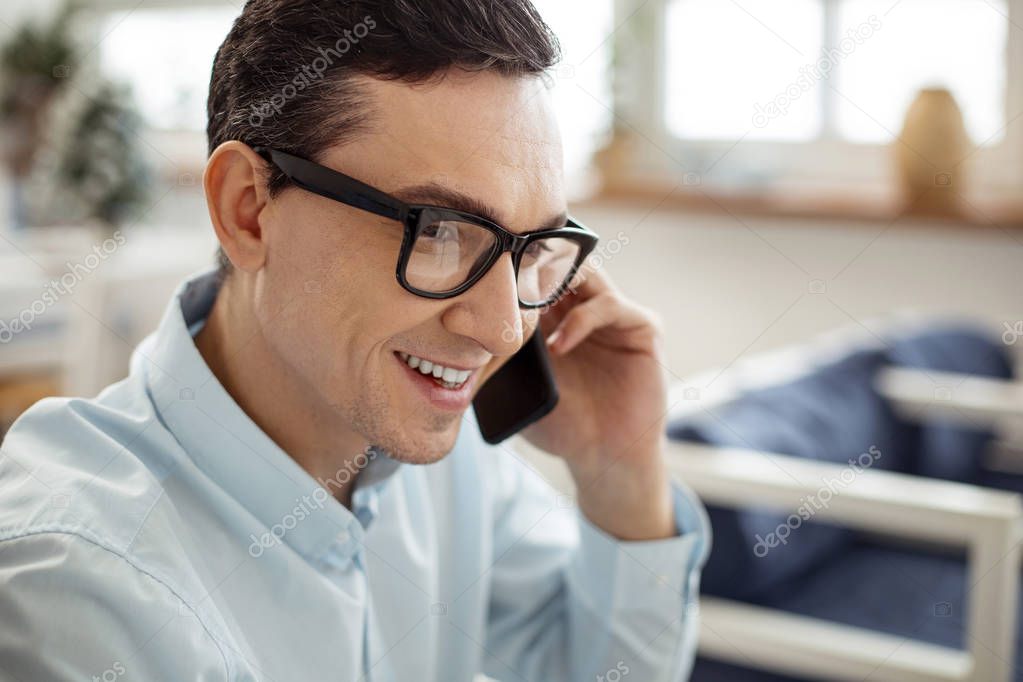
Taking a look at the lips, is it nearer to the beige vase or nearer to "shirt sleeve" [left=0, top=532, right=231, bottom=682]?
"shirt sleeve" [left=0, top=532, right=231, bottom=682]

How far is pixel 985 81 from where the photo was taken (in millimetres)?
3076

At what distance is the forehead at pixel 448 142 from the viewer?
82cm

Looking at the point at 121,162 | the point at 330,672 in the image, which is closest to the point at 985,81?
the point at 121,162

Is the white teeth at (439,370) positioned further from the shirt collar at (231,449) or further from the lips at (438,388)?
the shirt collar at (231,449)

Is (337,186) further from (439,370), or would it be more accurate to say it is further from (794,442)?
(794,442)

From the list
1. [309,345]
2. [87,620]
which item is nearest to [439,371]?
[309,345]

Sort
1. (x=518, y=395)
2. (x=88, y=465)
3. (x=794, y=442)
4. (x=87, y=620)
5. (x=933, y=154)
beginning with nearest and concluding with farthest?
(x=87, y=620), (x=88, y=465), (x=518, y=395), (x=794, y=442), (x=933, y=154)

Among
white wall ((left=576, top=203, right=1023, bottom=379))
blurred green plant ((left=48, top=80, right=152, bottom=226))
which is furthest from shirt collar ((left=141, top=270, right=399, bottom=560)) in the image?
blurred green plant ((left=48, top=80, right=152, bottom=226))

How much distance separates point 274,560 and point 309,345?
0.18 meters

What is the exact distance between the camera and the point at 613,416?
3.72 feet

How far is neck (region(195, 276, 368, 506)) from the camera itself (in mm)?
909

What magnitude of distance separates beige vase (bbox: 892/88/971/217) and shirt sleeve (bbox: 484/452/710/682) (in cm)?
212

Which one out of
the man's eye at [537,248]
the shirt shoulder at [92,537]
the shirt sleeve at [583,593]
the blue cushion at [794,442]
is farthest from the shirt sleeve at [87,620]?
the blue cushion at [794,442]

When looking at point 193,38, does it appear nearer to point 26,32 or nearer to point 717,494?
point 26,32
